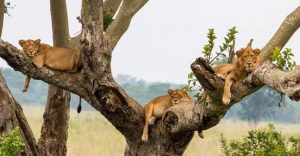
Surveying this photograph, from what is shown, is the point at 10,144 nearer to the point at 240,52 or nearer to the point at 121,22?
the point at 240,52

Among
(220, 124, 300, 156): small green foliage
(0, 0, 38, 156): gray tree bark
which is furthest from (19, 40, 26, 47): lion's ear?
(220, 124, 300, 156): small green foliage

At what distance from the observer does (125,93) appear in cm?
1031

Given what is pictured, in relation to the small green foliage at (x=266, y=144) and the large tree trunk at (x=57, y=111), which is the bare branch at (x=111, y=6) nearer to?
the large tree trunk at (x=57, y=111)

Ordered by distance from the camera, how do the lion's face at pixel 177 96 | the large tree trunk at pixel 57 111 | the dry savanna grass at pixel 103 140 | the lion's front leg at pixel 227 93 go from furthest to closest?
the dry savanna grass at pixel 103 140 < the large tree trunk at pixel 57 111 < the lion's face at pixel 177 96 < the lion's front leg at pixel 227 93

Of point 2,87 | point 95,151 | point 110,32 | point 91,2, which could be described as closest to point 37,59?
point 2,87

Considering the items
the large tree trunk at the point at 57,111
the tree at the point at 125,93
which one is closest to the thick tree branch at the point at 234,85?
the tree at the point at 125,93

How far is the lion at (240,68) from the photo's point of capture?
842cm

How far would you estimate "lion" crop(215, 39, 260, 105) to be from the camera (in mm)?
8422

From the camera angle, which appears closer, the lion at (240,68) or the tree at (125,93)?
the lion at (240,68)

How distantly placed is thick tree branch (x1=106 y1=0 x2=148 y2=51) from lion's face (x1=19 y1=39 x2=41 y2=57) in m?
1.58

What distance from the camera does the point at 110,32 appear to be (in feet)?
41.1

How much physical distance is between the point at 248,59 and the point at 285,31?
1.93 m

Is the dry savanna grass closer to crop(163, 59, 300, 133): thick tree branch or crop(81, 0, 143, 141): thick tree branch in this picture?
crop(81, 0, 143, 141): thick tree branch

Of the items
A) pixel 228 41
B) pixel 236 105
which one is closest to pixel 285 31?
pixel 228 41
